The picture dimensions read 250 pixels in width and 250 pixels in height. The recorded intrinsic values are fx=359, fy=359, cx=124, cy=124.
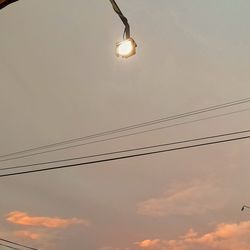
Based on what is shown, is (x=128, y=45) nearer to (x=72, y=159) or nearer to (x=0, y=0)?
(x=0, y=0)

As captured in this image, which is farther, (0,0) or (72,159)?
(72,159)

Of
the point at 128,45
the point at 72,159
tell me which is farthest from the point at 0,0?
the point at 72,159

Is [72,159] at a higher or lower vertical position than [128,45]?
higher

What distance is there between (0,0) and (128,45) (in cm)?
262

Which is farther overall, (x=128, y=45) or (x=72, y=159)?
(x=72, y=159)

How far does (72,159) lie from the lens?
69.7ft

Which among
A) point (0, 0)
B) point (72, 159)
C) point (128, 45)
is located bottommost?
point (128, 45)

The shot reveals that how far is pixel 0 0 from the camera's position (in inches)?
269

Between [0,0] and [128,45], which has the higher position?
[0,0]

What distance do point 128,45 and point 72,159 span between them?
15406 millimetres

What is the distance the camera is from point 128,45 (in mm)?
6586
